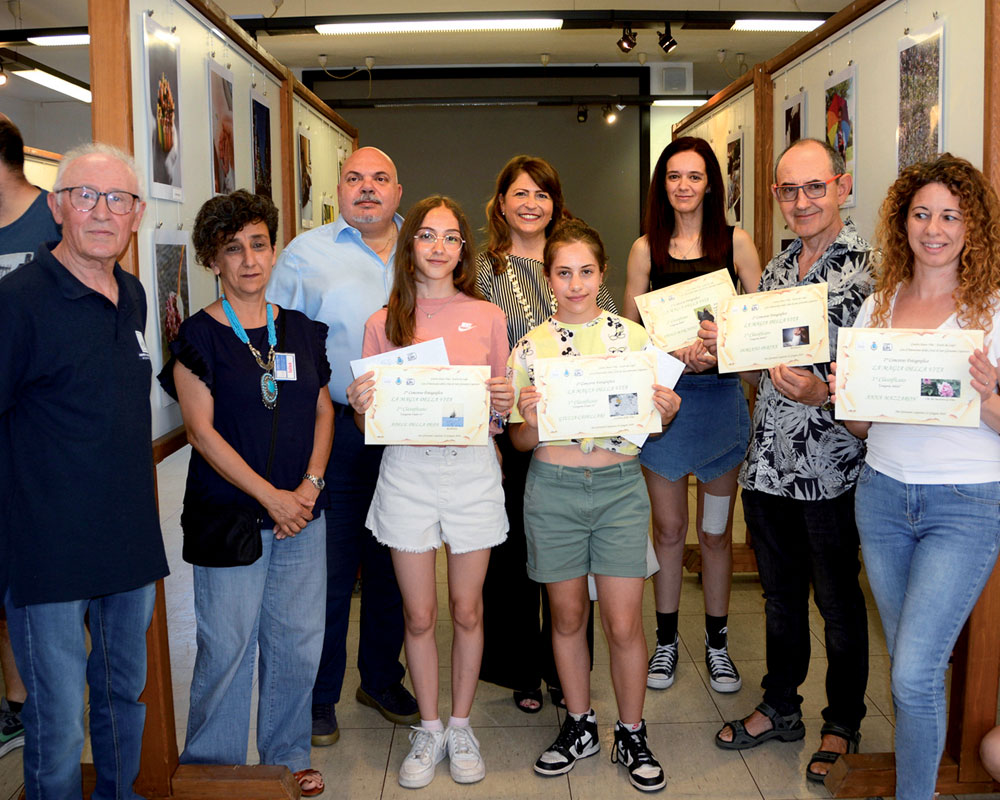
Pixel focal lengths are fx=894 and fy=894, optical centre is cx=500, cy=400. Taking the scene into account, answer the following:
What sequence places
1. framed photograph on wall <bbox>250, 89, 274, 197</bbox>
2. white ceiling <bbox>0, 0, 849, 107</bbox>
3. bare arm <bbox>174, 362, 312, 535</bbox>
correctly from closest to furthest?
1. bare arm <bbox>174, 362, 312, 535</bbox>
2. framed photograph on wall <bbox>250, 89, 274, 197</bbox>
3. white ceiling <bbox>0, 0, 849, 107</bbox>

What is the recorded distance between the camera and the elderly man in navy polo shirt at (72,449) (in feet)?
6.63

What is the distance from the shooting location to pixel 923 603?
2277 millimetres

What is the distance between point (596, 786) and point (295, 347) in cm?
168

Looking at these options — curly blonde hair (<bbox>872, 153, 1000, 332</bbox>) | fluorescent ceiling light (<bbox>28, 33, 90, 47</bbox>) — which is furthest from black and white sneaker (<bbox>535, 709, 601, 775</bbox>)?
fluorescent ceiling light (<bbox>28, 33, 90, 47</bbox>)

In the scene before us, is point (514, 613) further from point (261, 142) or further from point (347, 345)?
point (261, 142)

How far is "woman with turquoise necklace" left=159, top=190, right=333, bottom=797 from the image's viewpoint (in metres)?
2.44

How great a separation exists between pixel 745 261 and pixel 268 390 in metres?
1.81

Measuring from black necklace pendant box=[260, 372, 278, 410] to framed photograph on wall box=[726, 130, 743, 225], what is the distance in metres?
3.42

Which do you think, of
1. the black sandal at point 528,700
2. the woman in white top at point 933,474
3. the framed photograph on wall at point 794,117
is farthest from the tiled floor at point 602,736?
the framed photograph on wall at point 794,117

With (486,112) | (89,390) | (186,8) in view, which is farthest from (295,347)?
(486,112)

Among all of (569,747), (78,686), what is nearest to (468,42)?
(569,747)

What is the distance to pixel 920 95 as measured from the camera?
314 centimetres

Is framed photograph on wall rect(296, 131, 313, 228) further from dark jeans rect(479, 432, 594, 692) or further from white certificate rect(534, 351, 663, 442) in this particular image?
white certificate rect(534, 351, 663, 442)

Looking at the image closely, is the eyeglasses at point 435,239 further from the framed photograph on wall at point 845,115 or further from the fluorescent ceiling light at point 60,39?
the fluorescent ceiling light at point 60,39
